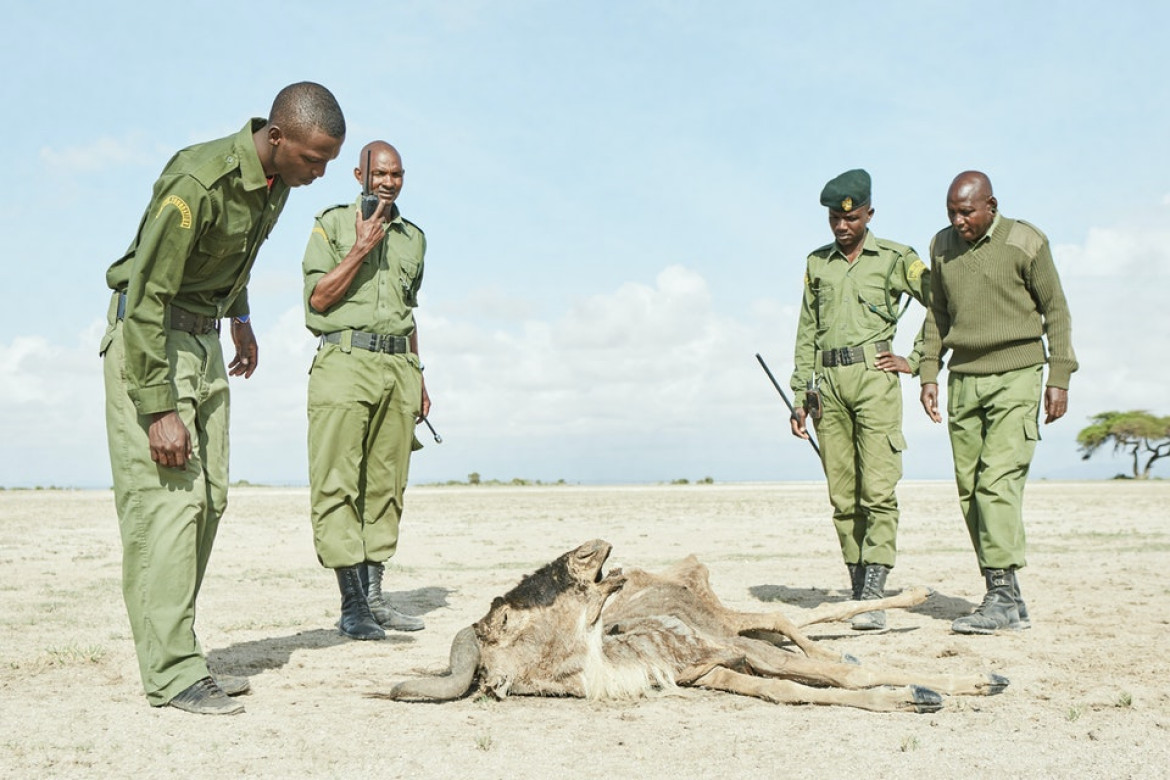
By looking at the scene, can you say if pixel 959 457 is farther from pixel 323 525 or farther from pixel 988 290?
pixel 323 525

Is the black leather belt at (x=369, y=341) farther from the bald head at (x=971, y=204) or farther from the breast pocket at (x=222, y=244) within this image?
the bald head at (x=971, y=204)

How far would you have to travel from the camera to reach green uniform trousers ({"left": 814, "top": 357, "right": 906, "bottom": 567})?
7.55 metres

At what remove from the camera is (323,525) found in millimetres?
6531

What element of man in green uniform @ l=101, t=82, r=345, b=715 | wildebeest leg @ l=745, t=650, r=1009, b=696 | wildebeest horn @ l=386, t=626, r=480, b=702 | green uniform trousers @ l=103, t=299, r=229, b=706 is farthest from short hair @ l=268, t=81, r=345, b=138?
wildebeest leg @ l=745, t=650, r=1009, b=696

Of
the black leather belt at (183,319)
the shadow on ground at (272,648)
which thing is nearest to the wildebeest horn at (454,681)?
the shadow on ground at (272,648)

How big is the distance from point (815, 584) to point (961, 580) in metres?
1.35

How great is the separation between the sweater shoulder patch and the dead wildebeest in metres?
3.30

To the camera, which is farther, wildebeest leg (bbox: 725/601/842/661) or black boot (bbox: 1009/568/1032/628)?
black boot (bbox: 1009/568/1032/628)

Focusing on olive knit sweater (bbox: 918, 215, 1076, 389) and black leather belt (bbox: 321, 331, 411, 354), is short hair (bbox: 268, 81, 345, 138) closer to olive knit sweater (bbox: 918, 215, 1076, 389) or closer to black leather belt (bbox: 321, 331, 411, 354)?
black leather belt (bbox: 321, 331, 411, 354)

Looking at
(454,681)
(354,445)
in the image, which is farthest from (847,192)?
(454,681)

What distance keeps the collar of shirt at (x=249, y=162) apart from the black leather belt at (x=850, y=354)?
451cm

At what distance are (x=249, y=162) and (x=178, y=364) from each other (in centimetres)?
95

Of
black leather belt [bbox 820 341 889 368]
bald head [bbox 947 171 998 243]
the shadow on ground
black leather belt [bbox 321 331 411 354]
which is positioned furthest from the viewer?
black leather belt [bbox 820 341 889 368]

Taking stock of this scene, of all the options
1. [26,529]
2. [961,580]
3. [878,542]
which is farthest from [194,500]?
[26,529]
